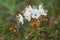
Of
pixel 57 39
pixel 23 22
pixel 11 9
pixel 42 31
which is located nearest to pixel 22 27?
pixel 23 22

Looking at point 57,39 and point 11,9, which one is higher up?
point 11,9

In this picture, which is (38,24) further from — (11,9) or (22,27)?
(11,9)

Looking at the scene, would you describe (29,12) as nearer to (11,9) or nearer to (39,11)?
(39,11)

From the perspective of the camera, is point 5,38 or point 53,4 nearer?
point 5,38

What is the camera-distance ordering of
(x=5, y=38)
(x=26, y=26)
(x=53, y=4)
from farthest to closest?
(x=53, y=4) → (x=26, y=26) → (x=5, y=38)

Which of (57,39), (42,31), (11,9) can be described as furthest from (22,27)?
(11,9)

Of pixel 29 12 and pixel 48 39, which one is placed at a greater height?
pixel 29 12

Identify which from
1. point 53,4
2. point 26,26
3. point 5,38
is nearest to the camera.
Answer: point 5,38

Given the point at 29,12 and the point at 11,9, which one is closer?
the point at 29,12

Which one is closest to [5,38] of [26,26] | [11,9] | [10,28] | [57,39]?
[10,28]
